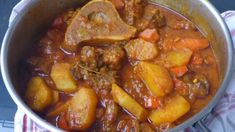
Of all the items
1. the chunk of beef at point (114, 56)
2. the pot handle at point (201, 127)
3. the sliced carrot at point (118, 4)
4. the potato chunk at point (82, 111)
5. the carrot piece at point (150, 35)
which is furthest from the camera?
the sliced carrot at point (118, 4)

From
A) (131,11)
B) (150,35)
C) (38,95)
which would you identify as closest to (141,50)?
(150,35)

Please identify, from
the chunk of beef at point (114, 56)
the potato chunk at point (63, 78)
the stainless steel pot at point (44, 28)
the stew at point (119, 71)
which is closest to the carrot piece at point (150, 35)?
the stew at point (119, 71)

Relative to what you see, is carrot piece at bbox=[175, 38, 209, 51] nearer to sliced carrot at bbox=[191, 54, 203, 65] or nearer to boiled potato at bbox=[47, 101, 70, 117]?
sliced carrot at bbox=[191, 54, 203, 65]

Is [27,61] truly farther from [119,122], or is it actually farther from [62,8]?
[119,122]

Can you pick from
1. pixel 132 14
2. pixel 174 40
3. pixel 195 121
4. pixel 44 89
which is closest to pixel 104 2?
pixel 132 14

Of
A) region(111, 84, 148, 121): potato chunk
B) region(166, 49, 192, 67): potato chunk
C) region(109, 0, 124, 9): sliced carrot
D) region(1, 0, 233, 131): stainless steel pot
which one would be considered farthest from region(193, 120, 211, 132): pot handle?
region(109, 0, 124, 9): sliced carrot

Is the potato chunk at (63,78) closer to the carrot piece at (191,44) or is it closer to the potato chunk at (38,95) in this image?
the potato chunk at (38,95)

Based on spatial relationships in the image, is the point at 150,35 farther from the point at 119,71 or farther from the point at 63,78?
the point at 63,78
